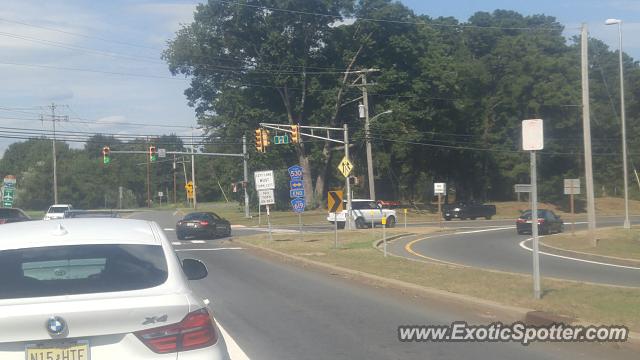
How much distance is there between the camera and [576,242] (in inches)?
1225

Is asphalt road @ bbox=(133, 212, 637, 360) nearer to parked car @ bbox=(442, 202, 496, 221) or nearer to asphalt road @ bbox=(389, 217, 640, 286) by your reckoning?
asphalt road @ bbox=(389, 217, 640, 286)

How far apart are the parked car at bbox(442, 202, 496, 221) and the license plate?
59149mm

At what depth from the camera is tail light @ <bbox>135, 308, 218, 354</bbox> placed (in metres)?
4.52

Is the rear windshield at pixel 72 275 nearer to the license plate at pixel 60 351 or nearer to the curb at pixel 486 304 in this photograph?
the license plate at pixel 60 351

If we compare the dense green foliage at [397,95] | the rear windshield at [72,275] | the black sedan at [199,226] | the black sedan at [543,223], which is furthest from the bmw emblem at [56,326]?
the dense green foliage at [397,95]

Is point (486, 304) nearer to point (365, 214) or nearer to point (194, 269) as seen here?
point (194, 269)

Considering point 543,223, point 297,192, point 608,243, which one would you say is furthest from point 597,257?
point 543,223

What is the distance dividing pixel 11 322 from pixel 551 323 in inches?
297

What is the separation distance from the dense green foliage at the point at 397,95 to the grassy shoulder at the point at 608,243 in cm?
2992

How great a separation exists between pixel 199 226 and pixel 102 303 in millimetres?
33286

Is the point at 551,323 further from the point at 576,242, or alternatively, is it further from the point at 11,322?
the point at 576,242

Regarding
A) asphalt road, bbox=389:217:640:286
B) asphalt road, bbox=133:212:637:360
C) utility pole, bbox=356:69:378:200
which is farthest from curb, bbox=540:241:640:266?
utility pole, bbox=356:69:378:200

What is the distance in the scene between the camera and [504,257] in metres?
24.4

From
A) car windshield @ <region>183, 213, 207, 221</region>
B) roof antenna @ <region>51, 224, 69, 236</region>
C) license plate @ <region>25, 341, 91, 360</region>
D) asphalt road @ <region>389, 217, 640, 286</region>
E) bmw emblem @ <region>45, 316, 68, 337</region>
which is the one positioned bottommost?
asphalt road @ <region>389, 217, 640, 286</region>
